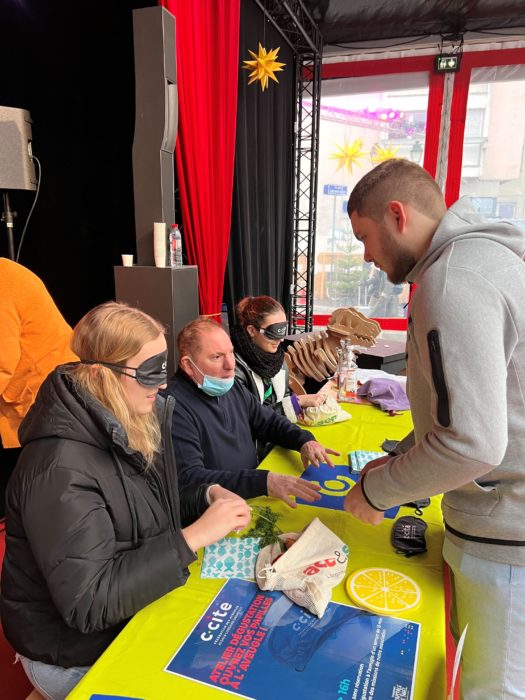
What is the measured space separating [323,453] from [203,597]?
804 millimetres

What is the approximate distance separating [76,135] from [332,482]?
2931mm

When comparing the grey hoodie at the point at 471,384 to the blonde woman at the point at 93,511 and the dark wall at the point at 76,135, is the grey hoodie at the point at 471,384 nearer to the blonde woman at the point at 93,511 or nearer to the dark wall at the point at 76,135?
the blonde woman at the point at 93,511

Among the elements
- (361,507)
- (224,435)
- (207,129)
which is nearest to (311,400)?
(224,435)

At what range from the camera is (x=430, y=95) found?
19.9 feet

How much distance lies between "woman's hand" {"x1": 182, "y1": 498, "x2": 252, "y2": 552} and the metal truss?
17.6ft

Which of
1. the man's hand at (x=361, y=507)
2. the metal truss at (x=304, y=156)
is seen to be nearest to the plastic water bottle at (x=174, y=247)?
the man's hand at (x=361, y=507)

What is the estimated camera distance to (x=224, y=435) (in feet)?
5.93

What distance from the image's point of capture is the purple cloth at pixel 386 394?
249cm

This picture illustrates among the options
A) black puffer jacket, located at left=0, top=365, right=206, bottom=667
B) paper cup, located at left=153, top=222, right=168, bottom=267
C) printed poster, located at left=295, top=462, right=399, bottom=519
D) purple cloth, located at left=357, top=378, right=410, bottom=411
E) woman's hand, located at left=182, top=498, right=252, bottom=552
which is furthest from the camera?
paper cup, located at left=153, top=222, right=168, bottom=267

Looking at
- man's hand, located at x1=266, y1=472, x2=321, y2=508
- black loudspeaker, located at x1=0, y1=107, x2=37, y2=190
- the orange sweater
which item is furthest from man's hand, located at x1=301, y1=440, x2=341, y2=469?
black loudspeaker, located at x1=0, y1=107, x2=37, y2=190

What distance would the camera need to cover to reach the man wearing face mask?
1.54 metres

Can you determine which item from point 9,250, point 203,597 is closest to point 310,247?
point 9,250

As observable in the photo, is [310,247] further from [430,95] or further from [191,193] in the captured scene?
[191,193]

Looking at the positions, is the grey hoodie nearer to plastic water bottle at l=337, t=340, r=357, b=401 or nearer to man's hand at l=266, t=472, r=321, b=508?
man's hand at l=266, t=472, r=321, b=508
